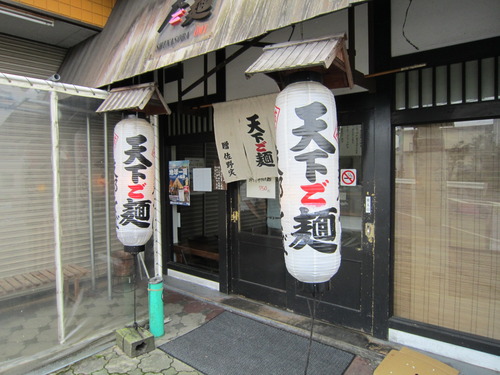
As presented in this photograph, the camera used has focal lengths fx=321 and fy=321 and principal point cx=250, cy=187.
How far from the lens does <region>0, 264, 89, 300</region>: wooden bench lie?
4066 mm

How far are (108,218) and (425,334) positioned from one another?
4.77 meters

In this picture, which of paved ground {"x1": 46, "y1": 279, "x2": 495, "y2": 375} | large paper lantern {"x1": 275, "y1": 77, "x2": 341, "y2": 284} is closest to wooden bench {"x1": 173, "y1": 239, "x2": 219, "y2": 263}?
paved ground {"x1": 46, "y1": 279, "x2": 495, "y2": 375}

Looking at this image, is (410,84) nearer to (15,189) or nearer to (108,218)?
(108,218)

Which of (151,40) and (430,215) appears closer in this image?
(430,215)

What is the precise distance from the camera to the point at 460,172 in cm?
397

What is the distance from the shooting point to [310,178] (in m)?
2.93

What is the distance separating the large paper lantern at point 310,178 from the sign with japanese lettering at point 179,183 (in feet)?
13.7

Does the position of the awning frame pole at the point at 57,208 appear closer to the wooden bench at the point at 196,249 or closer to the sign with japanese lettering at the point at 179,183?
the sign with japanese lettering at the point at 179,183

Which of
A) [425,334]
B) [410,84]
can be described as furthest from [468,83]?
[425,334]

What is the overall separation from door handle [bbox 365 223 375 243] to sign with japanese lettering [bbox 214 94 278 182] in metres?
1.56

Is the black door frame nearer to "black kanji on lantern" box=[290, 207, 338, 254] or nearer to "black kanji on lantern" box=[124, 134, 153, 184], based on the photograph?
"black kanji on lantern" box=[290, 207, 338, 254]

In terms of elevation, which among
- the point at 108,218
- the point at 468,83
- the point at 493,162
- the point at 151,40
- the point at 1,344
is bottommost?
the point at 1,344

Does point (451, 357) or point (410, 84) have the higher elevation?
point (410, 84)

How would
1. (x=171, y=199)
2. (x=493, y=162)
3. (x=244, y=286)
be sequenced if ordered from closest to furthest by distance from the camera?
(x=493, y=162) < (x=244, y=286) < (x=171, y=199)
